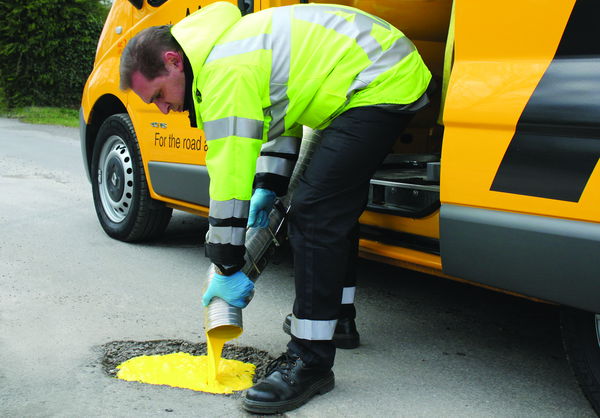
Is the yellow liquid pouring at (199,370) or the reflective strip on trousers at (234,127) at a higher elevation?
the reflective strip on trousers at (234,127)

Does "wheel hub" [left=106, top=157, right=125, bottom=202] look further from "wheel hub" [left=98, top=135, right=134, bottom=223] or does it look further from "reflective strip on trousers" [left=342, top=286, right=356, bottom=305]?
"reflective strip on trousers" [left=342, top=286, right=356, bottom=305]

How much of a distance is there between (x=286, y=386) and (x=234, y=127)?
95 centimetres

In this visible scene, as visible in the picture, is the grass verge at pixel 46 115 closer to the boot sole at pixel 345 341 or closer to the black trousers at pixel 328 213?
the boot sole at pixel 345 341

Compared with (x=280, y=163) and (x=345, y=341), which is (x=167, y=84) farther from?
(x=345, y=341)

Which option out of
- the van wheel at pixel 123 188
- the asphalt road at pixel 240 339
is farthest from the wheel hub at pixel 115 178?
the asphalt road at pixel 240 339

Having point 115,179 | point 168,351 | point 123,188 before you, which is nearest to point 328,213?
point 168,351

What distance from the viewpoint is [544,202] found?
2301mm

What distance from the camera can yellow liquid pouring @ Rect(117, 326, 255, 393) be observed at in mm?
2699

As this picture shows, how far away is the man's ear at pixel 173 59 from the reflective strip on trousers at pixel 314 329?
1024 mm

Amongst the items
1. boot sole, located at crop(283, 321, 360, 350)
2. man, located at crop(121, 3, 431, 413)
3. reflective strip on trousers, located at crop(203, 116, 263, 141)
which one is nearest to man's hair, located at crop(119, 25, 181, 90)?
Result: man, located at crop(121, 3, 431, 413)

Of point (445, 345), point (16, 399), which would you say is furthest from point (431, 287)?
point (16, 399)

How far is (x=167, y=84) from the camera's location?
8.35ft

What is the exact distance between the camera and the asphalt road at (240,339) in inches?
102

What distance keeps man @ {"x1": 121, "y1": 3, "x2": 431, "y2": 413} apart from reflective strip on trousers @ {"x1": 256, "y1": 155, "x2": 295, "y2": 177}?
422 millimetres
